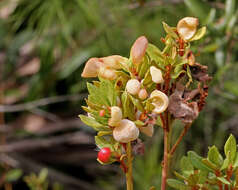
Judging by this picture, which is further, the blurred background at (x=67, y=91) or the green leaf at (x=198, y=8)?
the blurred background at (x=67, y=91)

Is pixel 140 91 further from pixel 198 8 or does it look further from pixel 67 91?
pixel 67 91

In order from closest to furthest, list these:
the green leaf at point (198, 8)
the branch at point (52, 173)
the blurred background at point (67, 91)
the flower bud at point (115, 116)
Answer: the flower bud at point (115, 116), the green leaf at point (198, 8), the blurred background at point (67, 91), the branch at point (52, 173)

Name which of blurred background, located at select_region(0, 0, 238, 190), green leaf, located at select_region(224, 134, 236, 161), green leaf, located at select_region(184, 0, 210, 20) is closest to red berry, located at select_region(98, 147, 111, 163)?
green leaf, located at select_region(224, 134, 236, 161)

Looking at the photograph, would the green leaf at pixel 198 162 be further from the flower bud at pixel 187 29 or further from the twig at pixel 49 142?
the twig at pixel 49 142

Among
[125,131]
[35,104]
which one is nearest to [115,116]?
[125,131]

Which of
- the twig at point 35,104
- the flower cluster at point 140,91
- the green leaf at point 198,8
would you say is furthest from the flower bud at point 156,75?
the twig at point 35,104

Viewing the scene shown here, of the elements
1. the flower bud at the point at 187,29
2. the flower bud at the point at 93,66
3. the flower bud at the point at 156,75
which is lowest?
the flower bud at the point at 156,75

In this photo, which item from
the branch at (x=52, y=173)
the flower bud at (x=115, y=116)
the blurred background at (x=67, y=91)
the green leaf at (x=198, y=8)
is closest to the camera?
the flower bud at (x=115, y=116)
